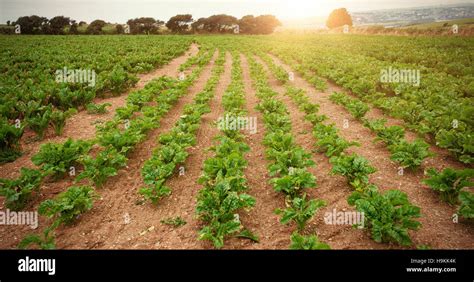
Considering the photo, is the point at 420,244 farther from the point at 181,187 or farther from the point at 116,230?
the point at 116,230

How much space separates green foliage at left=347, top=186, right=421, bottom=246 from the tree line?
271ft

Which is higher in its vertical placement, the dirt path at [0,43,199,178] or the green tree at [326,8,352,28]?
the green tree at [326,8,352,28]

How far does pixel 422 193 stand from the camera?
5.96 meters

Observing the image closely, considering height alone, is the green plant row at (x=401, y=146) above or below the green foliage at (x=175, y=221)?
above

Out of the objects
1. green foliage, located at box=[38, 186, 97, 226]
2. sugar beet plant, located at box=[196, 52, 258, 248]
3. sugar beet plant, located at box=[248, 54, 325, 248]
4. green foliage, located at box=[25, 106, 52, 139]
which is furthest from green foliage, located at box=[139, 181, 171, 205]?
green foliage, located at box=[25, 106, 52, 139]

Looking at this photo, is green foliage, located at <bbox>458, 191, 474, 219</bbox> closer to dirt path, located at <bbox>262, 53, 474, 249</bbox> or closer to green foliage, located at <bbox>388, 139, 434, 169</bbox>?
dirt path, located at <bbox>262, 53, 474, 249</bbox>

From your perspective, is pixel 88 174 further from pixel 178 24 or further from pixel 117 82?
pixel 178 24

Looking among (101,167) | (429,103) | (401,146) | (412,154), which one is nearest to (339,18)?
(429,103)

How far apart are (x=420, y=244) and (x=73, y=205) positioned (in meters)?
6.03

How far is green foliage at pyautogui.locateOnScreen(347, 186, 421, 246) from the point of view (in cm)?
427

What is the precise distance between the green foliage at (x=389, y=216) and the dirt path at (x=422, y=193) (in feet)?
1.82

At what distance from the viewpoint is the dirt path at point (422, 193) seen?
470 cm

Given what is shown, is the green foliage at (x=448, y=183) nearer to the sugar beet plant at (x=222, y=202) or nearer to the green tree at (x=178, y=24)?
the sugar beet plant at (x=222, y=202)

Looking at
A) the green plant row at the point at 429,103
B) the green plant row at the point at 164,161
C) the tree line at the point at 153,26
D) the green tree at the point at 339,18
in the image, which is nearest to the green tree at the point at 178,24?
the tree line at the point at 153,26
